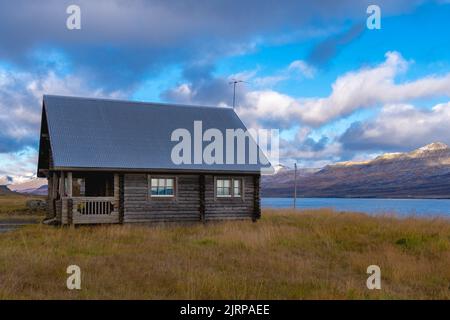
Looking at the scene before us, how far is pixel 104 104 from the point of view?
26656 millimetres

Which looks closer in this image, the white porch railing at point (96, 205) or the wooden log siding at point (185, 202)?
the white porch railing at point (96, 205)

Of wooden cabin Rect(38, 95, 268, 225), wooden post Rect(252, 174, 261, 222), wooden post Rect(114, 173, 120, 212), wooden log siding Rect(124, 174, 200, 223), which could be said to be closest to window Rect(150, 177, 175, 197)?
wooden cabin Rect(38, 95, 268, 225)

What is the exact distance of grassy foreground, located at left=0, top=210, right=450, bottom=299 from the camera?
9688 millimetres

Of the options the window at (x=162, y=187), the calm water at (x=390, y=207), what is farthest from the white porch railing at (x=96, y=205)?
the calm water at (x=390, y=207)

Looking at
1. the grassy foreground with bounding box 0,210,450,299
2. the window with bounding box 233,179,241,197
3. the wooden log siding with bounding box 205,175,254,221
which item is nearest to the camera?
the grassy foreground with bounding box 0,210,450,299

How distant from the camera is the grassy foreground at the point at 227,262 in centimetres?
969

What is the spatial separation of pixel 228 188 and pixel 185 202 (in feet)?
8.73

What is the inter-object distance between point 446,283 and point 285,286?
397cm

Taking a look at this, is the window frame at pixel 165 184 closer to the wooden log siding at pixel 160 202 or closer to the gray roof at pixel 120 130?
the wooden log siding at pixel 160 202

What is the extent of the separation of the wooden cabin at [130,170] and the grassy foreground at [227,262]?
2790mm

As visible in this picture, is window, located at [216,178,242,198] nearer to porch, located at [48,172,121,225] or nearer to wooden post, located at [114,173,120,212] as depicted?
wooden post, located at [114,173,120,212]

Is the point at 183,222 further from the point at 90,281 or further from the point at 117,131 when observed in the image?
the point at 90,281

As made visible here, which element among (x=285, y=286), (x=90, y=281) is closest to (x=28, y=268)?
(x=90, y=281)

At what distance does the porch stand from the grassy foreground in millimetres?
1470
